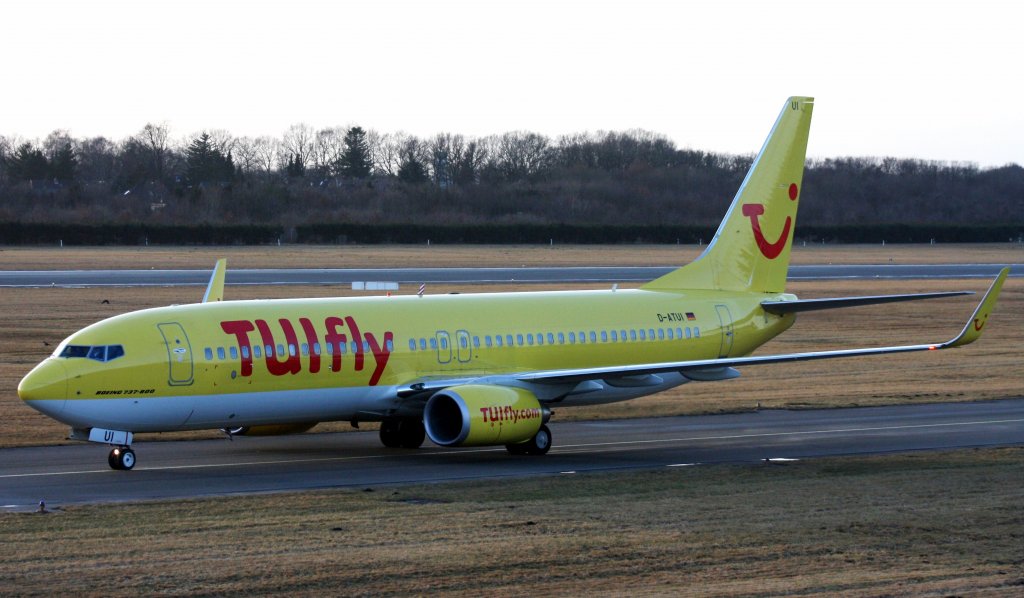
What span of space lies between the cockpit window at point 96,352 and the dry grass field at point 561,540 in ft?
14.5

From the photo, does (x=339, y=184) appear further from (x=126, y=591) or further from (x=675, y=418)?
(x=126, y=591)

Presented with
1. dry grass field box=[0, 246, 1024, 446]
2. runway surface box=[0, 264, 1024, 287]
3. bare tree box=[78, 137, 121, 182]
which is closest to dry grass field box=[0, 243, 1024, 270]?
runway surface box=[0, 264, 1024, 287]

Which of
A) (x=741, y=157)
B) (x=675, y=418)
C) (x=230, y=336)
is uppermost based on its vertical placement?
(x=741, y=157)

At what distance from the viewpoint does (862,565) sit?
56.8 ft

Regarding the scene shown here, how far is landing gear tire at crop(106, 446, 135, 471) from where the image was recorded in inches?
1035

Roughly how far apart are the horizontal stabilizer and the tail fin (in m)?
0.99

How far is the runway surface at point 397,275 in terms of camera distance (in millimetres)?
73875

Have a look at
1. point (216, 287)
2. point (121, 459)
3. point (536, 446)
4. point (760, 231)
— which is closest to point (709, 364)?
point (536, 446)

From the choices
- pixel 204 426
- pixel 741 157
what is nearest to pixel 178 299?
pixel 204 426

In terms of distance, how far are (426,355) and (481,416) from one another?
2.74 metres

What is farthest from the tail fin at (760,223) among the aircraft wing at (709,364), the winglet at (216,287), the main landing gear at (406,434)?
the winglet at (216,287)

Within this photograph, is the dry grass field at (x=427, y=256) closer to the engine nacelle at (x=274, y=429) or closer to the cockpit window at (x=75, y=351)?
the engine nacelle at (x=274, y=429)

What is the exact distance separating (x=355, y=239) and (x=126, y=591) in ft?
347

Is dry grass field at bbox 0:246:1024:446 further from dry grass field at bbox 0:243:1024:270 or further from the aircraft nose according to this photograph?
dry grass field at bbox 0:243:1024:270
